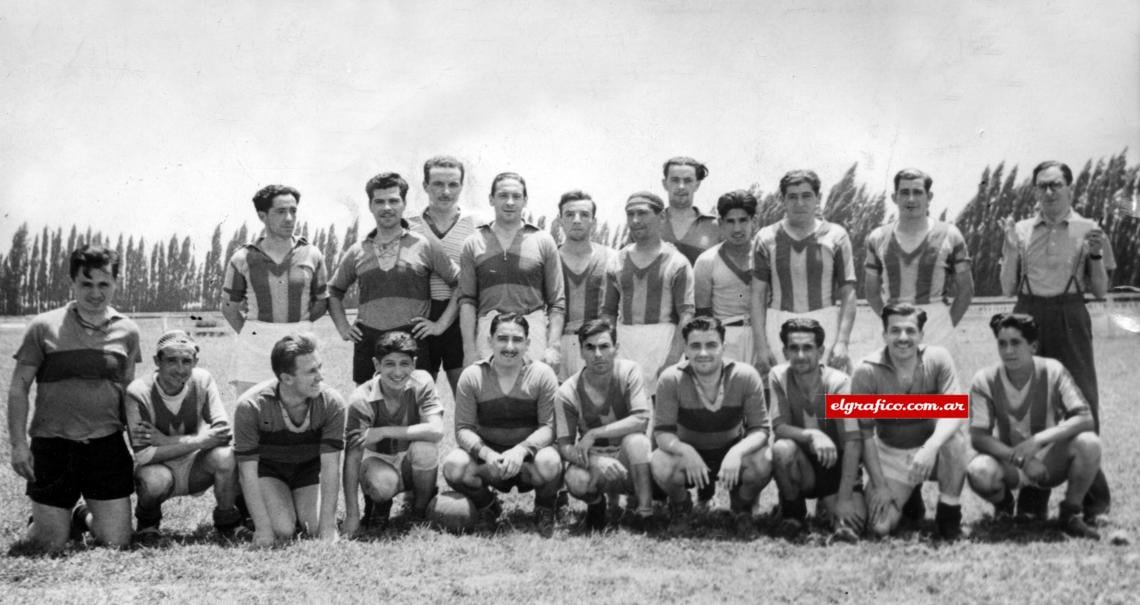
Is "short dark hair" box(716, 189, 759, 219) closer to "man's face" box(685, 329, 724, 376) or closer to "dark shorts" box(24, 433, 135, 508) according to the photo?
"man's face" box(685, 329, 724, 376)

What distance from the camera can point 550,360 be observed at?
536cm

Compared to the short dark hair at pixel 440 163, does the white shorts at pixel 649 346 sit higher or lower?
lower

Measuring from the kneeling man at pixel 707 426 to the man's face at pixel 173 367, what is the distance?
2553 millimetres

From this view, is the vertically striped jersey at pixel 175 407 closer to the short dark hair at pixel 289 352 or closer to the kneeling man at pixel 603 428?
the short dark hair at pixel 289 352

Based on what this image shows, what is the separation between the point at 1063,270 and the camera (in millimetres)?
5012

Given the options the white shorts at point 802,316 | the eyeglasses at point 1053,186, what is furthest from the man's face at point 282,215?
the eyeglasses at point 1053,186

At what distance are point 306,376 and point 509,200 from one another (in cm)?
166

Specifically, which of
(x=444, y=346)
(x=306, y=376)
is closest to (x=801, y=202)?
(x=444, y=346)

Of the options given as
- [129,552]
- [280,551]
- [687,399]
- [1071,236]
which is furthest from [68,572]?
[1071,236]

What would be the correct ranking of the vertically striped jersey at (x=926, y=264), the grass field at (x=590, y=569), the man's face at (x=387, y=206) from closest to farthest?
the grass field at (x=590, y=569) < the vertically striped jersey at (x=926, y=264) < the man's face at (x=387, y=206)

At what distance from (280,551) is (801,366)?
2.83 metres

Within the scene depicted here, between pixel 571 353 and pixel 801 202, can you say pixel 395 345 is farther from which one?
pixel 801 202

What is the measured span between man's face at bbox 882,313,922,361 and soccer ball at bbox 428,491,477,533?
2.42 meters

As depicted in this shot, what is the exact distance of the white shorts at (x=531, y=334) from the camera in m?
5.43
